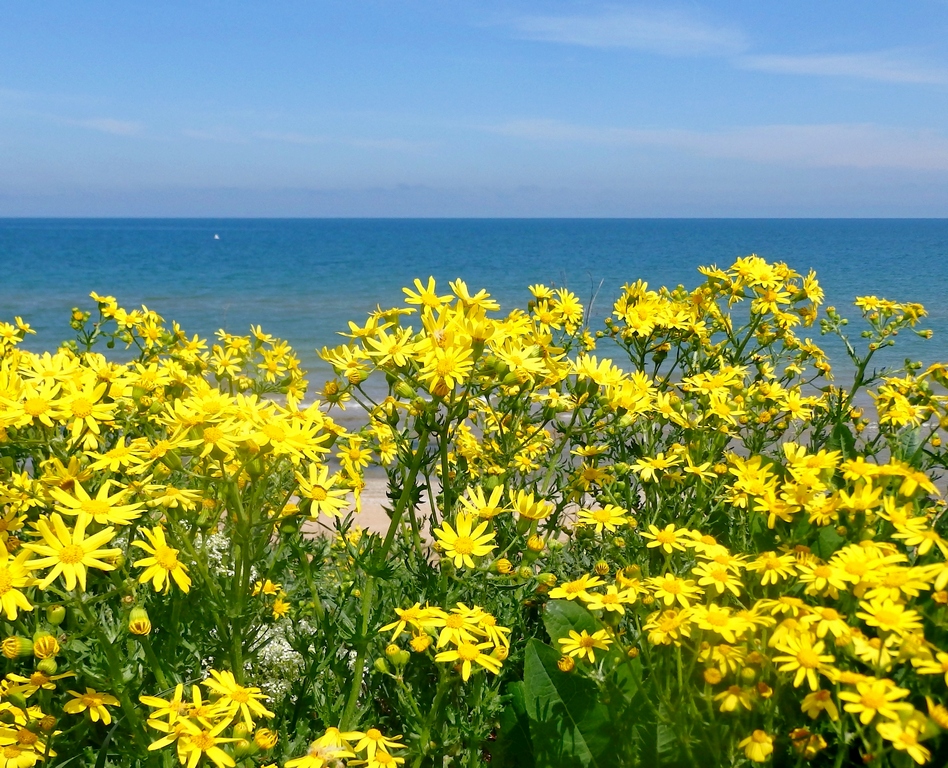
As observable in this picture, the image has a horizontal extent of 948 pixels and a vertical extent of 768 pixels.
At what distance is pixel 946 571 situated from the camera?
1849 mm

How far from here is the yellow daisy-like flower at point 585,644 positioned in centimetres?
228

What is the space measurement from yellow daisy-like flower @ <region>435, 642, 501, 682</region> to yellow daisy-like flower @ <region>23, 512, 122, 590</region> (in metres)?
0.87

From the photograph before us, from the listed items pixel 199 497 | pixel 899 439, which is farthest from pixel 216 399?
pixel 899 439

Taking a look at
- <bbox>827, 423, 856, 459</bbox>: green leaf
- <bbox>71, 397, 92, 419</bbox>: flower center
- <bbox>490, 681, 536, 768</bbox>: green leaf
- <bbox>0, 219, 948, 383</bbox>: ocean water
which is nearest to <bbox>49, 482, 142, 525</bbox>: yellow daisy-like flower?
<bbox>71, 397, 92, 419</bbox>: flower center

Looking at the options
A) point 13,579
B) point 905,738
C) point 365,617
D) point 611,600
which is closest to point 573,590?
point 611,600

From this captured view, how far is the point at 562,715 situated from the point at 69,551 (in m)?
1.54

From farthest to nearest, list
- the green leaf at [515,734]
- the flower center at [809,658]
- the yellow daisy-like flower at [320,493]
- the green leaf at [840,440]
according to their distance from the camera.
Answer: the green leaf at [840,440] < the green leaf at [515,734] < the yellow daisy-like flower at [320,493] < the flower center at [809,658]

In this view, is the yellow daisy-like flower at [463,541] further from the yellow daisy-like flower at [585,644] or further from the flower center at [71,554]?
the flower center at [71,554]

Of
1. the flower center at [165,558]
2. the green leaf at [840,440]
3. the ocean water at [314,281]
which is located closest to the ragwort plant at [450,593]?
the flower center at [165,558]

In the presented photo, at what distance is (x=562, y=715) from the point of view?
2.45 metres

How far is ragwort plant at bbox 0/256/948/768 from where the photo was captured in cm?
188

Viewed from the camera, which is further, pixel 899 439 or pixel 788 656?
pixel 899 439

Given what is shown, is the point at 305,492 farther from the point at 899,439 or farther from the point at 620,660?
the point at 899,439

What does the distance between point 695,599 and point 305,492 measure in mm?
1135
